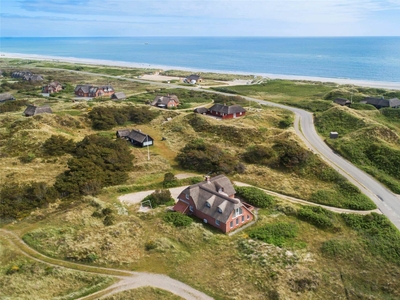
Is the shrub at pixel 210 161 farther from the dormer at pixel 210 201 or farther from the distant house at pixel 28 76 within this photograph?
the distant house at pixel 28 76

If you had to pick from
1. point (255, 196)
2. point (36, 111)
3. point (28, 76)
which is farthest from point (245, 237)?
point (28, 76)

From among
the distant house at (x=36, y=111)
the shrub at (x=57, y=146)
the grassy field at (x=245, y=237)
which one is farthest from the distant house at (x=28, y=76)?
the shrub at (x=57, y=146)

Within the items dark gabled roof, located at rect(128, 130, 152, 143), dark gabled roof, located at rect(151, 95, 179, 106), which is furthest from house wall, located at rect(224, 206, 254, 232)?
dark gabled roof, located at rect(151, 95, 179, 106)

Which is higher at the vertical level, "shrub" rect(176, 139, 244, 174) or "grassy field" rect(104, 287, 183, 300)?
"shrub" rect(176, 139, 244, 174)

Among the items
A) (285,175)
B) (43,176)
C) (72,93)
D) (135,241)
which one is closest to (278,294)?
(135,241)

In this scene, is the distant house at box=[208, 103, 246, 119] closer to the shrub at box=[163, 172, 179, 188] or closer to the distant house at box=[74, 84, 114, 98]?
the shrub at box=[163, 172, 179, 188]
